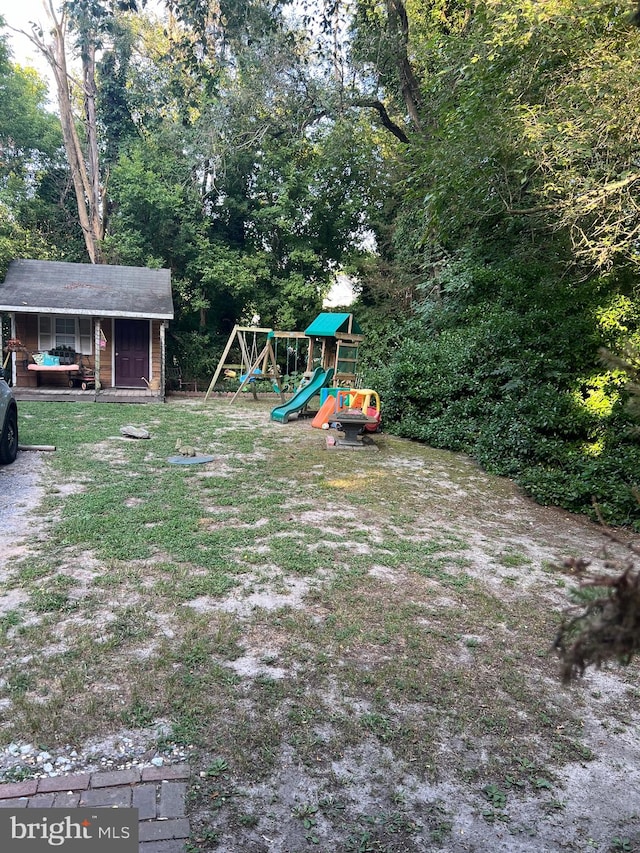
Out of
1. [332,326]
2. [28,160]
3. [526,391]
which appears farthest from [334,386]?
[28,160]

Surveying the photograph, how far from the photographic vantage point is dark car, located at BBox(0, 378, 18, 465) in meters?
6.52

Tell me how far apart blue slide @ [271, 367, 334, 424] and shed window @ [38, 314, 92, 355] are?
7.08 metres

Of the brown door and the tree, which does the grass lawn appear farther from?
the tree

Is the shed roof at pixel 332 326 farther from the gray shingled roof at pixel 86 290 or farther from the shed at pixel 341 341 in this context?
the gray shingled roof at pixel 86 290

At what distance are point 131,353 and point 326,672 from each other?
14475mm

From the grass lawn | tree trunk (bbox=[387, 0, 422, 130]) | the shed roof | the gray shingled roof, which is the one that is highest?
tree trunk (bbox=[387, 0, 422, 130])

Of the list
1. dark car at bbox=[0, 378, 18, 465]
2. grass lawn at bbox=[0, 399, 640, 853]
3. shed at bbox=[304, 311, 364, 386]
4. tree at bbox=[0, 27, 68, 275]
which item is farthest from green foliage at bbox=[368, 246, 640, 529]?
tree at bbox=[0, 27, 68, 275]

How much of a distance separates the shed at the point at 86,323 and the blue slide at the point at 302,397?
4.58 m

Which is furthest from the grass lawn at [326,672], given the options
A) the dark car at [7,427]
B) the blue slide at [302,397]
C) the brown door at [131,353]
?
the brown door at [131,353]

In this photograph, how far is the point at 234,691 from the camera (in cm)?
262

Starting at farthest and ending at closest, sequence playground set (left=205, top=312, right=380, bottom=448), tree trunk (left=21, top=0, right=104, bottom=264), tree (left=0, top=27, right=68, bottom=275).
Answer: tree (left=0, top=27, right=68, bottom=275), tree trunk (left=21, top=0, right=104, bottom=264), playground set (left=205, top=312, right=380, bottom=448)

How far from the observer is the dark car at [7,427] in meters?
6.52

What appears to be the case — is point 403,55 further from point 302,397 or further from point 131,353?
point 131,353

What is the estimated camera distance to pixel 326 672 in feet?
9.27
